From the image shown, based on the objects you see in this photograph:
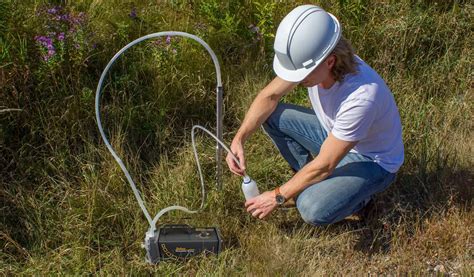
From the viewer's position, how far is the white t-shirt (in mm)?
2512

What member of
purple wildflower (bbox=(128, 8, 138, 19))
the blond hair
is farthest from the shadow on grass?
purple wildflower (bbox=(128, 8, 138, 19))

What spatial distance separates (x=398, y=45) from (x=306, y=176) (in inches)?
68.2

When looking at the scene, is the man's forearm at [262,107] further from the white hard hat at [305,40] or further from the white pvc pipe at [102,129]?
the white hard hat at [305,40]

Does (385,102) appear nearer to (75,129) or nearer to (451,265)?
(451,265)

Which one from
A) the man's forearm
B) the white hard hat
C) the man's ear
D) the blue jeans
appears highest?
the white hard hat

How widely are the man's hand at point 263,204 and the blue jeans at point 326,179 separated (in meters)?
0.22

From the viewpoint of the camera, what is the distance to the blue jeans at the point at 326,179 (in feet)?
8.96

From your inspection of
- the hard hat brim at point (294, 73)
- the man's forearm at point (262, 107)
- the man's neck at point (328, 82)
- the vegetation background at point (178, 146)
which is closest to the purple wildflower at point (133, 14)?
the vegetation background at point (178, 146)

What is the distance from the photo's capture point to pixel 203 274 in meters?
2.66

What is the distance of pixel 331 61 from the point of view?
2.53m

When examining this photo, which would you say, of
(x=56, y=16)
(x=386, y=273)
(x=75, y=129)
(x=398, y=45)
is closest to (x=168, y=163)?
(x=75, y=129)

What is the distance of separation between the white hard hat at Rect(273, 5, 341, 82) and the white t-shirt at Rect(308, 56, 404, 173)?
8.1 inches

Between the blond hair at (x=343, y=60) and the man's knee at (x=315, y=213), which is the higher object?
the blond hair at (x=343, y=60)

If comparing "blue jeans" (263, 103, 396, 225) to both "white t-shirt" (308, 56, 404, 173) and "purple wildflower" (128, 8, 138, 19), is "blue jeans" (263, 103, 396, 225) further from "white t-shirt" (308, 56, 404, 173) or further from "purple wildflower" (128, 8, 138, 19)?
"purple wildflower" (128, 8, 138, 19)
